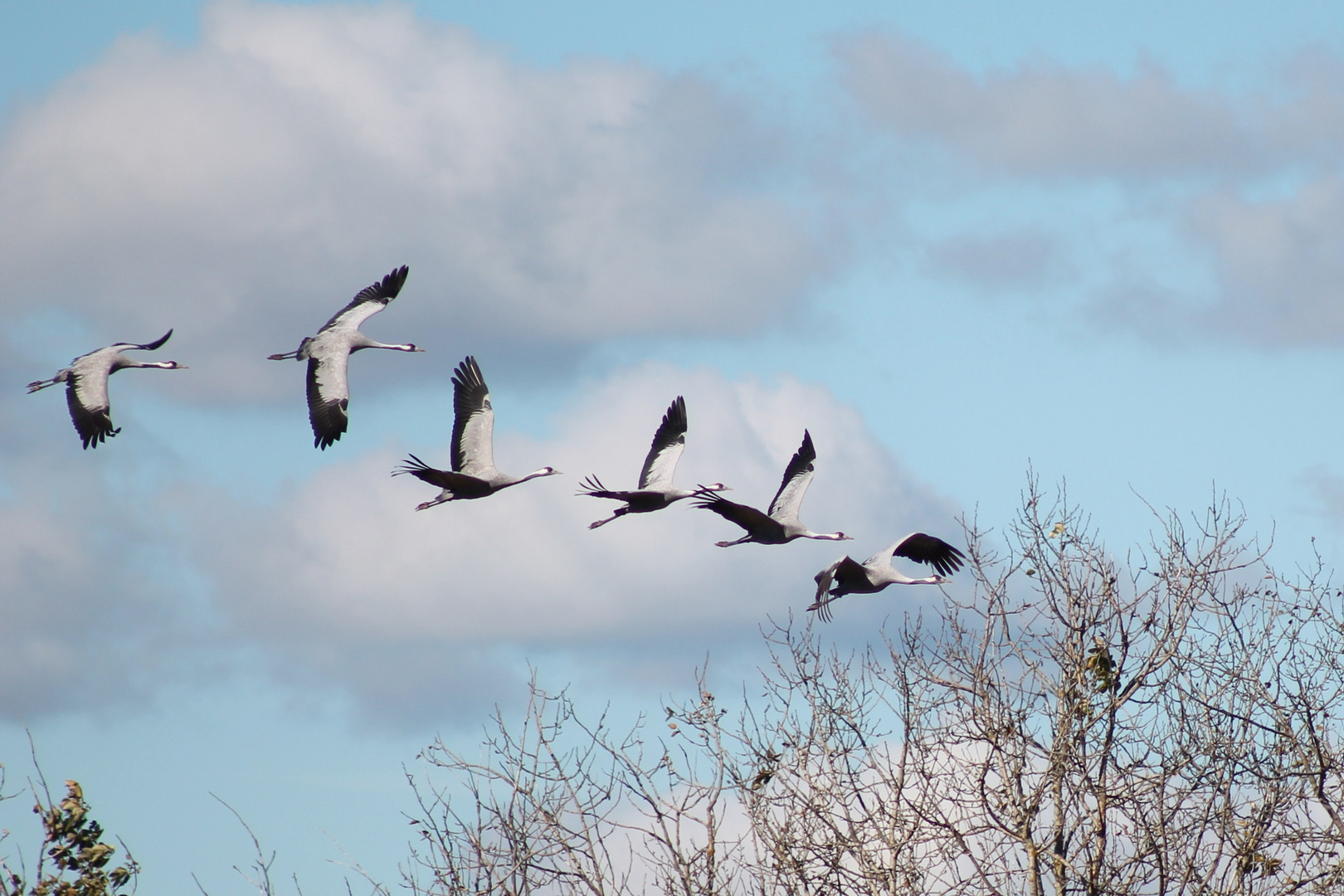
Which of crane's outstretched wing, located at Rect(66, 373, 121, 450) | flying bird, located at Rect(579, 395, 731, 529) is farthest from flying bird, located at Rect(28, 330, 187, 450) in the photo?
flying bird, located at Rect(579, 395, 731, 529)

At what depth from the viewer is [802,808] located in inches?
607

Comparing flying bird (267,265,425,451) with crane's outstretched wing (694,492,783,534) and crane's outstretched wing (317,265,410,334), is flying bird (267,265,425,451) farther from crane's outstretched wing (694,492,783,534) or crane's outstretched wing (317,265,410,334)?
crane's outstretched wing (694,492,783,534)

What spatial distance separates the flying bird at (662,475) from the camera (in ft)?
55.6

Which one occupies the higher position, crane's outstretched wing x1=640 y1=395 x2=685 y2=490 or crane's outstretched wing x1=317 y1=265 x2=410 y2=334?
crane's outstretched wing x1=317 y1=265 x2=410 y2=334

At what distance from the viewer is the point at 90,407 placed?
58.0 ft

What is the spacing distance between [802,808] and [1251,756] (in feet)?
13.6

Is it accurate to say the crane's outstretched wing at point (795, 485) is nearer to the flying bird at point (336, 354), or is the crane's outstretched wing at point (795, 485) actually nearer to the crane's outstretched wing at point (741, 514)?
the crane's outstretched wing at point (741, 514)

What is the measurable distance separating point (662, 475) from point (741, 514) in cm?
190

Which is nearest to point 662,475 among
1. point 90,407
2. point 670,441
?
point 670,441

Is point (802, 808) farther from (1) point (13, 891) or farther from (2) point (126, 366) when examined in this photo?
(2) point (126, 366)

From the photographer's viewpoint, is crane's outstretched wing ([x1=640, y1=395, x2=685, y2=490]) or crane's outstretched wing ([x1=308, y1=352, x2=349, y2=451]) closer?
crane's outstretched wing ([x1=308, y1=352, x2=349, y2=451])

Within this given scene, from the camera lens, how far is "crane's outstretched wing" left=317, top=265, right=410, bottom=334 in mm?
18406

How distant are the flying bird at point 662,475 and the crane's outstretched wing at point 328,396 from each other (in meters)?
2.72

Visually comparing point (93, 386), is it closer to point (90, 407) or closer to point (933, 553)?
point (90, 407)
